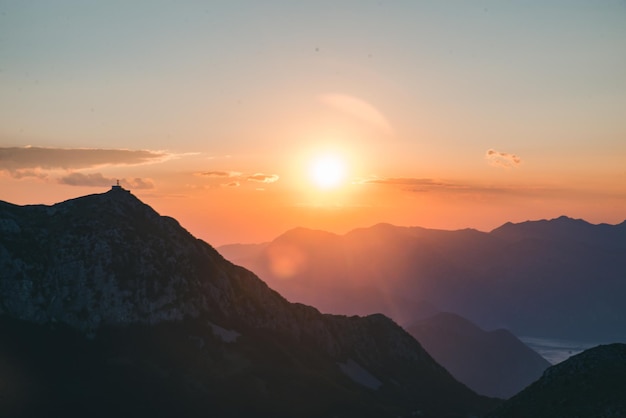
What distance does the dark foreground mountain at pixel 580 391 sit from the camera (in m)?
90.6

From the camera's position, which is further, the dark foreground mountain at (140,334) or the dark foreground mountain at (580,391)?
the dark foreground mountain at (140,334)

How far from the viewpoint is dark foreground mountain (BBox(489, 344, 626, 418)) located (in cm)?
9057

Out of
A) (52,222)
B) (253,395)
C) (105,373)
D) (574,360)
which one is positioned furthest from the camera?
(52,222)

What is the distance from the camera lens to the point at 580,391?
9700cm

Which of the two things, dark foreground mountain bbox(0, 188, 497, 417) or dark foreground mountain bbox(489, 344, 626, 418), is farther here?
dark foreground mountain bbox(0, 188, 497, 417)

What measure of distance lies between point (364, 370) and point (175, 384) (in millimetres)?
79460

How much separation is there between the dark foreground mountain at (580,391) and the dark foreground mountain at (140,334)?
52.2 m

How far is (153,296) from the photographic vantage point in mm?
157375

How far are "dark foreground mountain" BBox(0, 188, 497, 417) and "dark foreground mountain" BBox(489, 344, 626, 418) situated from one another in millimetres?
52208

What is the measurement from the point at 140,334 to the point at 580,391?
98.3m

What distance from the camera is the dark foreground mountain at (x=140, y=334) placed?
127688 mm

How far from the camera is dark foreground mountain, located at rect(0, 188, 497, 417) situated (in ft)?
419

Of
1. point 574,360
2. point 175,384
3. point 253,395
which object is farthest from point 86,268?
point 574,360

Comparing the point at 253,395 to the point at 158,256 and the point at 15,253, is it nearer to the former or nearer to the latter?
the point at 158,256
